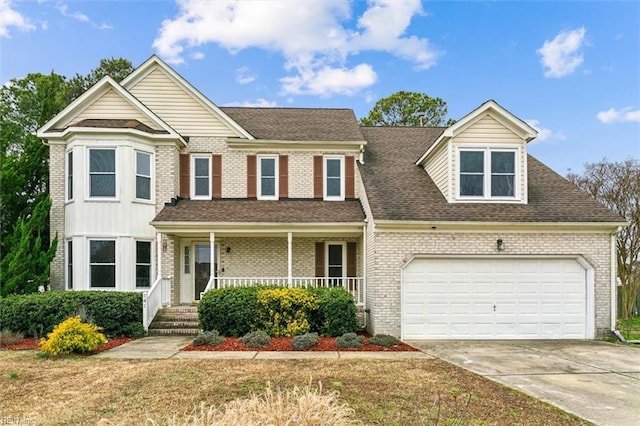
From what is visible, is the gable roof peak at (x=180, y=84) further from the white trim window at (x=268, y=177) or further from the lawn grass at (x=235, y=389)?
the lawn grass at (x=235, y=389)

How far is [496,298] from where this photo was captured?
1257cm

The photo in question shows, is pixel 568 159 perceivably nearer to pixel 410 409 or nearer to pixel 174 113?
pixel 174 113

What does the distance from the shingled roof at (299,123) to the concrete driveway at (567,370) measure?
8407mm

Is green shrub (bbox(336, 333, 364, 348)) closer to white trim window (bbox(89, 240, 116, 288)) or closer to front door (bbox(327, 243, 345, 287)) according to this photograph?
front door (bbox(327, 243, 345, 287))

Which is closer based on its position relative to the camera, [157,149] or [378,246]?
[378,246]

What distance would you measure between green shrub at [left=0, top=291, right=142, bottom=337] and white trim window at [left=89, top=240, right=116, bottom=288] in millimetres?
1715

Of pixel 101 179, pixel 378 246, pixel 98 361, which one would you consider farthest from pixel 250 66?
pixel 98 361

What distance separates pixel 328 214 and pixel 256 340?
5268mm

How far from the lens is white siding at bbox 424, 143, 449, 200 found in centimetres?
1366

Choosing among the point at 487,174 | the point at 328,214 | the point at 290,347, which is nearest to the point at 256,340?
the point at 290,347

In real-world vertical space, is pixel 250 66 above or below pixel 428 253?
above

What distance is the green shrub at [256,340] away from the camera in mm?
10768

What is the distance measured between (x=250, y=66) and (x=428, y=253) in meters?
10.4

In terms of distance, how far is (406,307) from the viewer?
12.4 m
